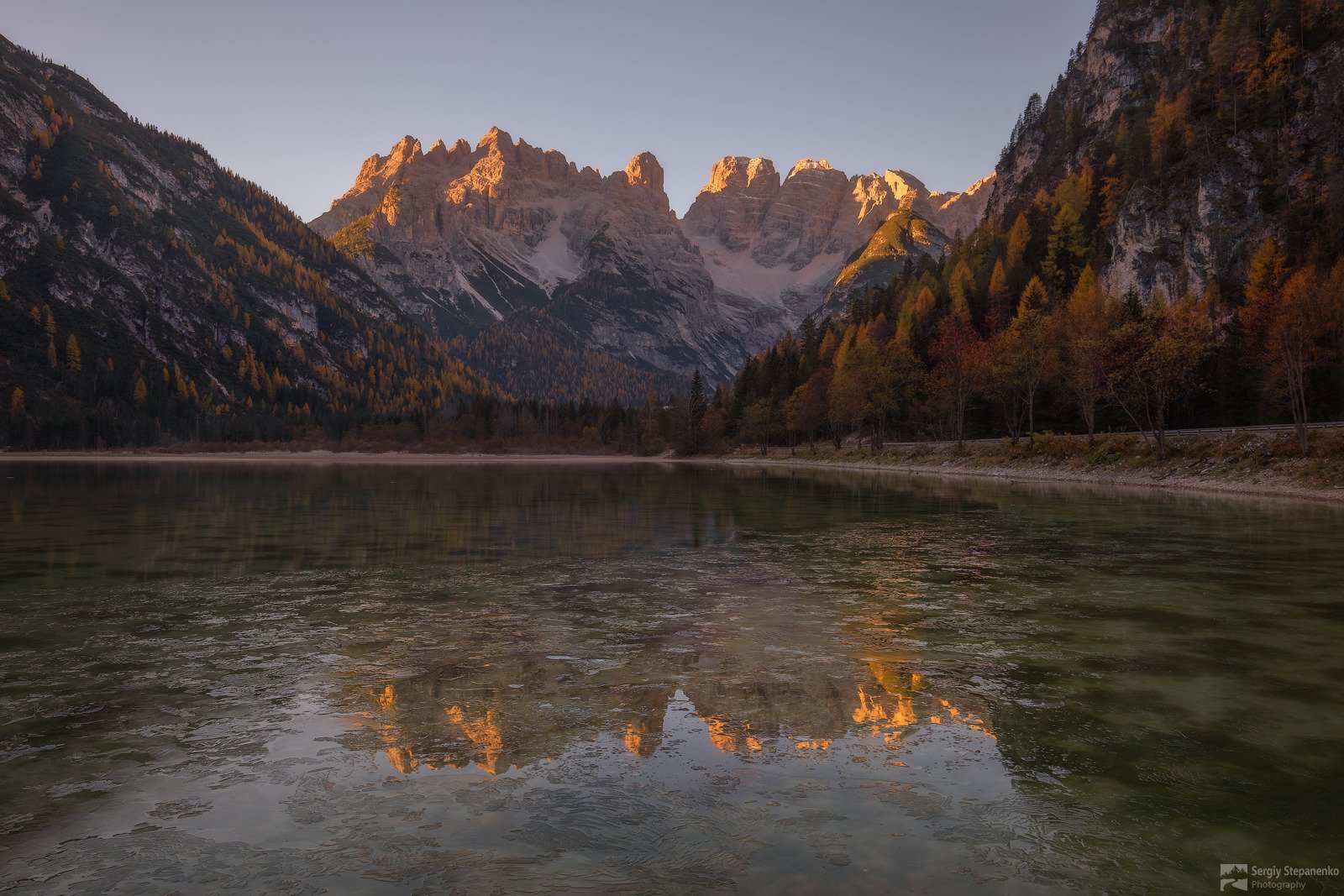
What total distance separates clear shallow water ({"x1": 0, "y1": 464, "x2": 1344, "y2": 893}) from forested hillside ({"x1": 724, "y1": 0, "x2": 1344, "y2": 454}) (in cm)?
5598

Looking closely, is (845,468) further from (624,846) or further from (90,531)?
(624,846)

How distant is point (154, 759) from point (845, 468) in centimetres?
10206

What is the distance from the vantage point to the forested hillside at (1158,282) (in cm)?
7494

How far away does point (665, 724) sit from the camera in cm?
998

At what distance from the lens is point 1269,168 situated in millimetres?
96188

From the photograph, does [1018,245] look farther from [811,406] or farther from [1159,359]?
[1159,359]

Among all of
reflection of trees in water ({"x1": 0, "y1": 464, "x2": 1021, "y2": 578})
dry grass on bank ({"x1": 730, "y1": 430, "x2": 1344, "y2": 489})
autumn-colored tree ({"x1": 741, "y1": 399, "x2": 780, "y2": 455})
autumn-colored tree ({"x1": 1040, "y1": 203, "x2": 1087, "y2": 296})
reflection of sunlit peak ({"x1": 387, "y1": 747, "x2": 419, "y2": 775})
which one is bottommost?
reflection of trees in water ({"x1": 0, "y1": 464, "x2": 1021, "y2": 578})

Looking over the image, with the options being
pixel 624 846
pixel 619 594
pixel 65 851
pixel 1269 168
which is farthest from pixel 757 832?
pixel 1269 168

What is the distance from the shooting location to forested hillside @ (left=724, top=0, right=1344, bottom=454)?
7494 cm

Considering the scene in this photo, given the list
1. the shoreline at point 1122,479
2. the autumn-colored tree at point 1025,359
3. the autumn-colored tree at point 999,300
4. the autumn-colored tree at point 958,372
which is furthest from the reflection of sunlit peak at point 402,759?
the autumn-colored tree at point 999,300

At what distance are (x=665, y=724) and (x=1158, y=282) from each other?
11473 cm

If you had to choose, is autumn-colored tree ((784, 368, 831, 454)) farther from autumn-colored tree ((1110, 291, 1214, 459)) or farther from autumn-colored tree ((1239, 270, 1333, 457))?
autumn-colored tree ((1239, 270, 1333, 457))

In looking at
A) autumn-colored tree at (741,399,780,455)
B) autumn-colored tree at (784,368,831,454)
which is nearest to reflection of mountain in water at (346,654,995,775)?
autumn-colored tree at (784,368,831,454)

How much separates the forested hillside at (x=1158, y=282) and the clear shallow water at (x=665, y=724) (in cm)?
5598
